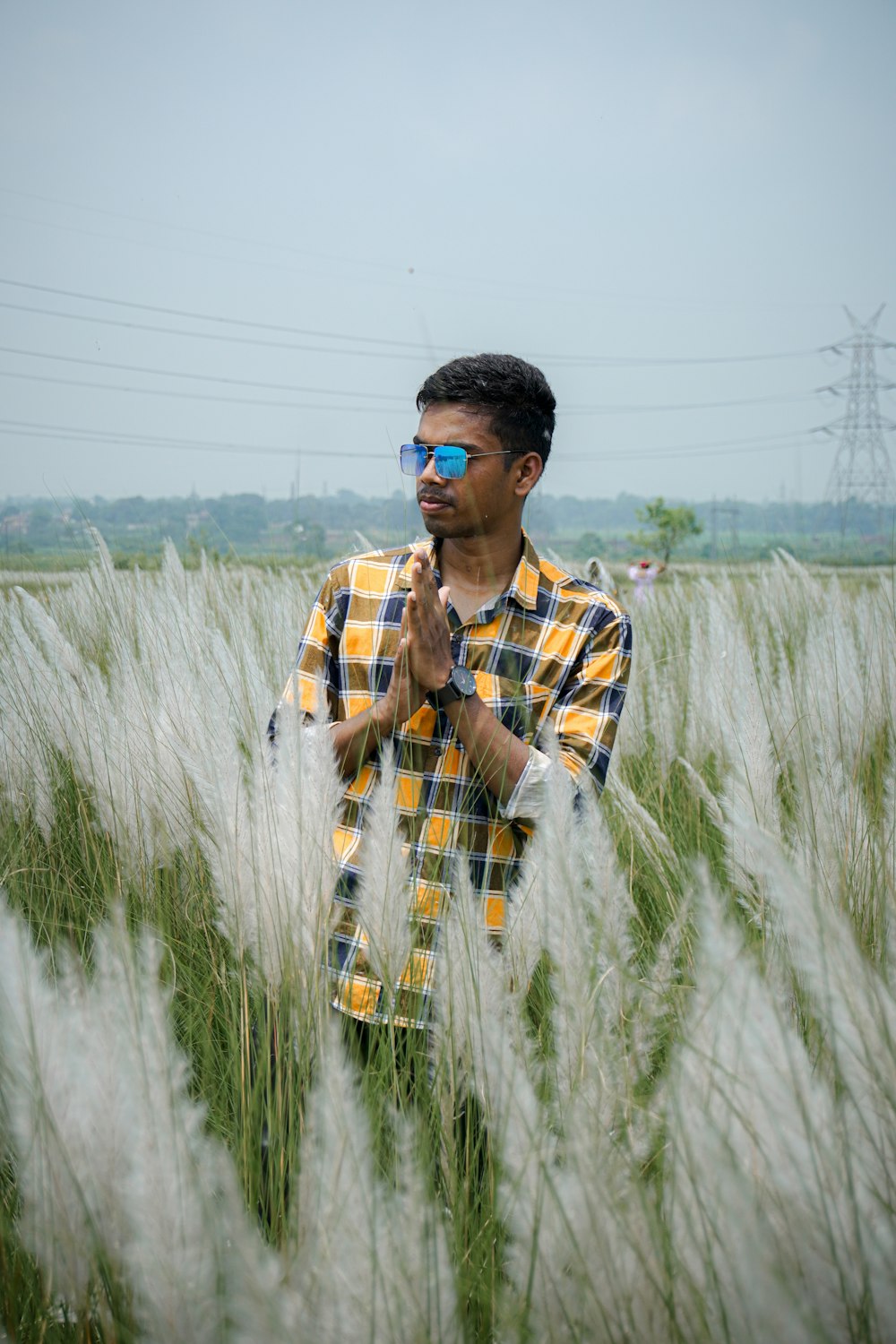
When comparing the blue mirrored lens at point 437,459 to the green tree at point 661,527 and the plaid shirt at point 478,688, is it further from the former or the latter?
the green tree at point 661,527

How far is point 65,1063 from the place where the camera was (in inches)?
26.6

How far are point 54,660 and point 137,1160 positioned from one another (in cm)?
158

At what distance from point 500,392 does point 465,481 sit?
0.61 ft

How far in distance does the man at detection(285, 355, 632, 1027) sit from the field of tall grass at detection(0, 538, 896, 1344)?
0.60 ft

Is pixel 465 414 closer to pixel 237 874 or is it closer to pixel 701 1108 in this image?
pixel 237 874

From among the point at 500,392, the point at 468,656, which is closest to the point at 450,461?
the point at 500,392

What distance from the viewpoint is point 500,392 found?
5.49 feet

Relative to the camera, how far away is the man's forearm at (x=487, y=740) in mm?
1481

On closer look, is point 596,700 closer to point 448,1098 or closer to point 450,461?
point 450,461

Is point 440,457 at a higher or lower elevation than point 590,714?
higher

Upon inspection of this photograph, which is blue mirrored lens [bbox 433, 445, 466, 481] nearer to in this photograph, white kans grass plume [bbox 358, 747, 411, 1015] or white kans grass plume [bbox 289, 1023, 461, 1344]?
white kans grass plume [bbox 358, 747, 411, 1015]

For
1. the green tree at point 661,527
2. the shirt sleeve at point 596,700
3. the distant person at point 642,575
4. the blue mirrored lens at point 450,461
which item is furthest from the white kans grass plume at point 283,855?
the green tree at point 661,527

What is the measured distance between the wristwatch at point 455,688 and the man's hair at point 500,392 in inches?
17.7

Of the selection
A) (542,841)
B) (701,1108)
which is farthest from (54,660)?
(701,1108)
